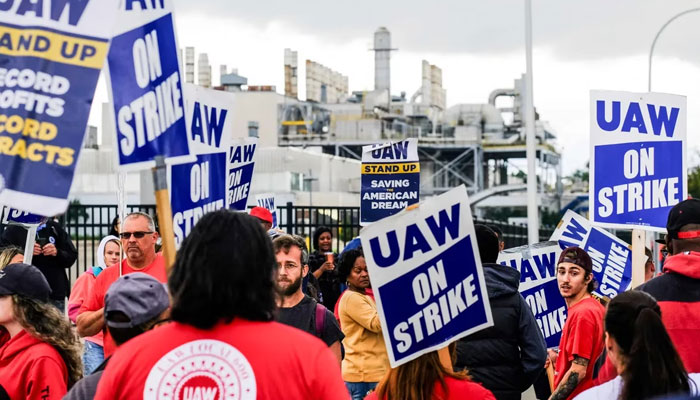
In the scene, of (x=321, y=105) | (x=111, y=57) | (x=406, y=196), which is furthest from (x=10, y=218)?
(x=321, y=105)

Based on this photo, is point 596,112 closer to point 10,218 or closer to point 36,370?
point 10,218

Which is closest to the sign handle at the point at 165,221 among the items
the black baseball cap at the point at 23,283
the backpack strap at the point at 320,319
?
the black baseball cap at the point at 23,283

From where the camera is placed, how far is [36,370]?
5.17 m

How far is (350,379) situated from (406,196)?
629 cm

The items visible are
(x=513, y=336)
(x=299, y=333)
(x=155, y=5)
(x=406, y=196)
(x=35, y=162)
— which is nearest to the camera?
(x=299, y=333)

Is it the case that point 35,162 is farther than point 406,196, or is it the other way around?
point 406,196

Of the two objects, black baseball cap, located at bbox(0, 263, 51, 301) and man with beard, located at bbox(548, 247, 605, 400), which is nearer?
black baseball cap, located at bbox(0, 263, 51, 301)

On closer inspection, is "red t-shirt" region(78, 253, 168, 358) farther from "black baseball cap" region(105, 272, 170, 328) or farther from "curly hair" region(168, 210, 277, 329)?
"curly hair" region(168, 210, 277, 329)

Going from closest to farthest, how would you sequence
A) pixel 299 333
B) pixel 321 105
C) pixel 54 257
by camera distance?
pixel 299 333, pixel 54 257, pixel 321 105

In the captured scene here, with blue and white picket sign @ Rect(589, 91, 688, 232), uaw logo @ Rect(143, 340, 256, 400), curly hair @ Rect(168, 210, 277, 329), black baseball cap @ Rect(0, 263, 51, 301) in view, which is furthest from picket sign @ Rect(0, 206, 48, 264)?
blue and white picket sign @ Rect(589, 91, 688, 232)

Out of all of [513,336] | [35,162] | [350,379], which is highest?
[35,162]

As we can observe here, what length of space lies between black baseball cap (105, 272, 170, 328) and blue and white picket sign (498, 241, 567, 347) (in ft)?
18.8

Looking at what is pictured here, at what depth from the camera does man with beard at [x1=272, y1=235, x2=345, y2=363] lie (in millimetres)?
7125

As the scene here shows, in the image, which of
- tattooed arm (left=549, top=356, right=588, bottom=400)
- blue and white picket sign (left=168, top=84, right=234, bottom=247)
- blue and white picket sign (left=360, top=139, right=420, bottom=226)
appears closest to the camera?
blue and white picket sign (left=168, top=84, right=234, bottom=247)
